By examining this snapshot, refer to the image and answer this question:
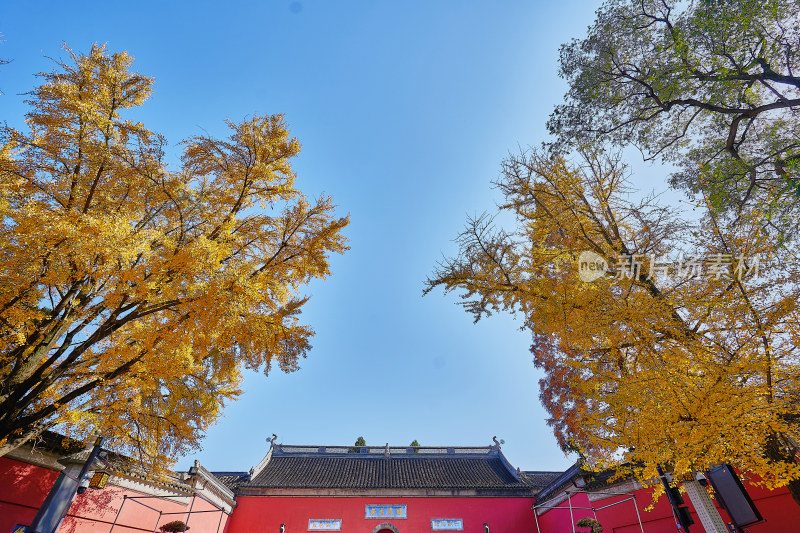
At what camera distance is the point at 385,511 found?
15172mm

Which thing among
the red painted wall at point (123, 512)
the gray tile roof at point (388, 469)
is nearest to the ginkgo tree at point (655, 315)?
the red painted wall at point (123, 512)

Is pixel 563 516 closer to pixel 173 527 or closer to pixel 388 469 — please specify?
pixel 388 469

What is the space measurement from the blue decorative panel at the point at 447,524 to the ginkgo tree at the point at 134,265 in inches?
481

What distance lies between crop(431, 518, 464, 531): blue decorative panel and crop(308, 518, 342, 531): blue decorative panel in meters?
4.00

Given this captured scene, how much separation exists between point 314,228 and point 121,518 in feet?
31.5

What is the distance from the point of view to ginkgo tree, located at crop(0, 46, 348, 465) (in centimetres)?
526

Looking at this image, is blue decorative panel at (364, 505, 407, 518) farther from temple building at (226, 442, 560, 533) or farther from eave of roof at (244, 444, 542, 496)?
eave of roof at (244, 444, 542, 496)

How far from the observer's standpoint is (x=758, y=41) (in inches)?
224

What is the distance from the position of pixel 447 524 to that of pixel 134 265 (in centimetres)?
1564

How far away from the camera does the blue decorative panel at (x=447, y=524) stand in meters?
14.9

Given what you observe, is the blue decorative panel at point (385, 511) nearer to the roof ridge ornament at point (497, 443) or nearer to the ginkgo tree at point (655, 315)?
the roof ridge ornament at point (497, 443)

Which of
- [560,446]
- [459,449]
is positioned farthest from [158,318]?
[459,449]

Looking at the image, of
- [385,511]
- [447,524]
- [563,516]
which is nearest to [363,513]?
[385,511]

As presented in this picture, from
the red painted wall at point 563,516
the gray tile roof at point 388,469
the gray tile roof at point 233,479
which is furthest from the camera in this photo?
the gray tile roof at point 388,469
